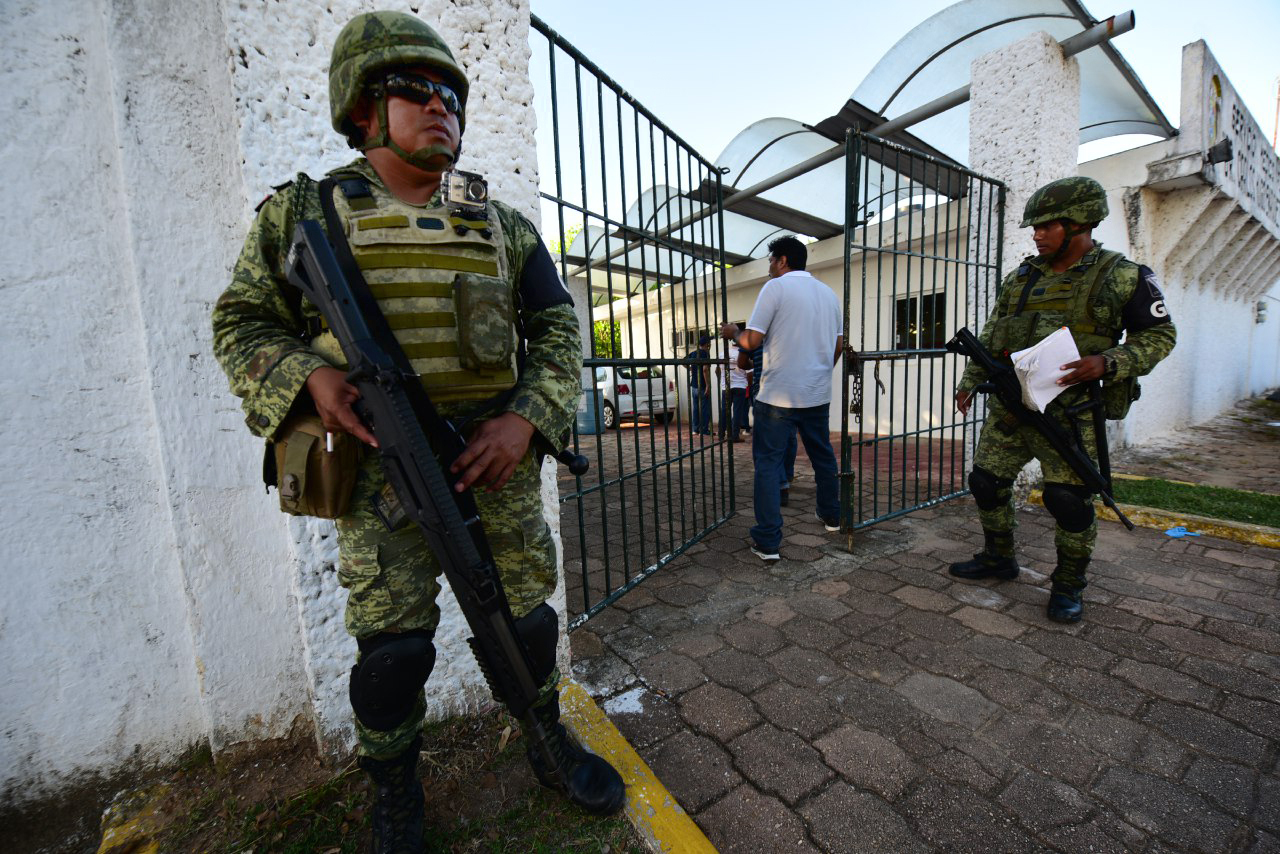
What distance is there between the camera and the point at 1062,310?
7.86 ft

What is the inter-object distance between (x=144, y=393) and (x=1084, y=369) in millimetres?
3266

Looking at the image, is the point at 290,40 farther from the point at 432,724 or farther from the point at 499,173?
the point at 432,724

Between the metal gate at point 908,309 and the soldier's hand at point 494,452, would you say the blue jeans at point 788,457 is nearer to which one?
the metal gate at point 908,309

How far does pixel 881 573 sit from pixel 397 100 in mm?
2905

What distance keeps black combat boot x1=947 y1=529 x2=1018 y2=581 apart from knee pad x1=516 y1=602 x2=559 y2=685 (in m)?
2.33

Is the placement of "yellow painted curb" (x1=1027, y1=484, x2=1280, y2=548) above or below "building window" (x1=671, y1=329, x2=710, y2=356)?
below

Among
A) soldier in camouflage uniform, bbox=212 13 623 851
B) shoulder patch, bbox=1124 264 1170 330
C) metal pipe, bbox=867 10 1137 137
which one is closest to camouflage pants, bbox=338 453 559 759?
soldier in camouflage uniform, bbox=212 13 623 851

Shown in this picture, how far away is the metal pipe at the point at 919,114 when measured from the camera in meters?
3.54

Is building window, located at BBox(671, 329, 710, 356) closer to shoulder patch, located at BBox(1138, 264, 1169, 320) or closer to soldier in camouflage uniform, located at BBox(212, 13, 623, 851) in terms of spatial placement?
soldier in camouflage uniform, located at BBox(212, 13, 623, 851)

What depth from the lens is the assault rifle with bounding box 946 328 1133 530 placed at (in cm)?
230

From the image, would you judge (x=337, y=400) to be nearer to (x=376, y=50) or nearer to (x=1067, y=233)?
(x=376, y=50)

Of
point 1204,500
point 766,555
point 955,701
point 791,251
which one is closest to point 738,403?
point 791,251

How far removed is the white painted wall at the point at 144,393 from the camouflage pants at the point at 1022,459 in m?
2.68

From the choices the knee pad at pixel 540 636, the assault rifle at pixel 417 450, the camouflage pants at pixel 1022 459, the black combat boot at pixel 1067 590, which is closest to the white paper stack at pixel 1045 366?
the camouflage pants at pixel 1022 459
